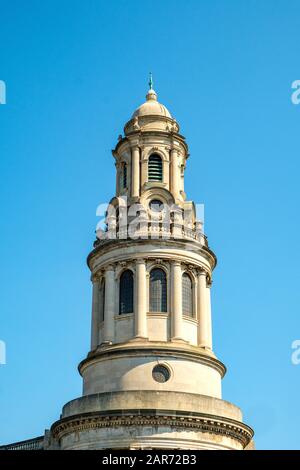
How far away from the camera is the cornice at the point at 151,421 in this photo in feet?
148

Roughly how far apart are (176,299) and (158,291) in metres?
1.27

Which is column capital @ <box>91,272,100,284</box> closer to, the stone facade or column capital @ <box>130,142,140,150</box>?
the stone facade

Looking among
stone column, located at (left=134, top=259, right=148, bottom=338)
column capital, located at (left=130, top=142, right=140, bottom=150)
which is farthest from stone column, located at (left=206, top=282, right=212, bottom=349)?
column capital, located at (left=130, top=142, right=140, bottom=150)

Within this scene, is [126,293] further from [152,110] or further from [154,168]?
[152,110]

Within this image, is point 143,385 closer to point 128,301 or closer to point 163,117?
point 128,301

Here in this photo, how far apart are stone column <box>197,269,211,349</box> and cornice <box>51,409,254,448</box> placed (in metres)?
5.57

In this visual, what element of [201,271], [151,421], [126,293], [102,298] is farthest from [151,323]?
[151,421]

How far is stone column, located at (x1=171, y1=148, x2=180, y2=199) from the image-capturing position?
54531 millimetres

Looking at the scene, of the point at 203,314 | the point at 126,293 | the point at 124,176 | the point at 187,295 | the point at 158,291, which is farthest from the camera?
the point at 124,176

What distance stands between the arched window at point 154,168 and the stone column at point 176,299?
652cm

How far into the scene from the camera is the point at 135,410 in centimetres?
4503

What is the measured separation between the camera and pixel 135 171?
54.6 meters

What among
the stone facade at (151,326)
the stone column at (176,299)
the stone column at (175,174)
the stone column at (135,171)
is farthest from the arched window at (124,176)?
the stone column at (176,299)
